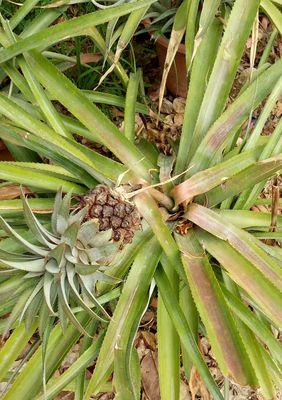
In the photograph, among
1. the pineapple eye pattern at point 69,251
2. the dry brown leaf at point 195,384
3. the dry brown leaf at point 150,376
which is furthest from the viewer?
the dry brown leaf at point 150,376

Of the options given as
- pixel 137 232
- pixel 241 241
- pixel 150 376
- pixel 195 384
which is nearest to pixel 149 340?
pixel 150 376

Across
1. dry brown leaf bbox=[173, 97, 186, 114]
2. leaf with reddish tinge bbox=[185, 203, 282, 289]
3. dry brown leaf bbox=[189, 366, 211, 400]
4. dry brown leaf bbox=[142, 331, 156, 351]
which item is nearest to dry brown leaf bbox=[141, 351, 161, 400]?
dry brown leaf bbox=[142, 331, 156, 351]

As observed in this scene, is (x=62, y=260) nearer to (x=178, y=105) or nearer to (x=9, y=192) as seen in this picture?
(x=9, y=192)

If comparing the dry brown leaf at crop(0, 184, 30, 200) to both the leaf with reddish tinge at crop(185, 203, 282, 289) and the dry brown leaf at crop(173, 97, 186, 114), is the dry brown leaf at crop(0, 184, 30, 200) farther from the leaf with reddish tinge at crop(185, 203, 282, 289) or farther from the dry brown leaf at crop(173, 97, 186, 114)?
the dry brown leaf at crop(173, 97, 186, 114)

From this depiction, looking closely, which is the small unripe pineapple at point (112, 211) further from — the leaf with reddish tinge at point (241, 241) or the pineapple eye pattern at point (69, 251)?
the leaf with reddish tinge at point (241, 241)

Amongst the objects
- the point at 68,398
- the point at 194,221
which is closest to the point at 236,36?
the point at 194,221

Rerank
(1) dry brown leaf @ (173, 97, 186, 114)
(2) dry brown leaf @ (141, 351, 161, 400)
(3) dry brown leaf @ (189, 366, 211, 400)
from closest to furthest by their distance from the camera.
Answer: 1. (3) dry brown leaf @ (189, 366, 211, 400)
2. (2) dry brown leaf @ (141, 351, 161, 400)
3. (1) dry brown leaf @ (173, 97, 186, 114)

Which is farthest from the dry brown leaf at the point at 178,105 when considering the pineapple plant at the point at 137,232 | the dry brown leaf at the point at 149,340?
the dry brown leaf at the point at 149,340

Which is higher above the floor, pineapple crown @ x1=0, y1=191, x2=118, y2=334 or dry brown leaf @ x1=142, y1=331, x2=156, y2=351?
dry brown leaf @ x1=142, y1=331, x2=156, y2=351
